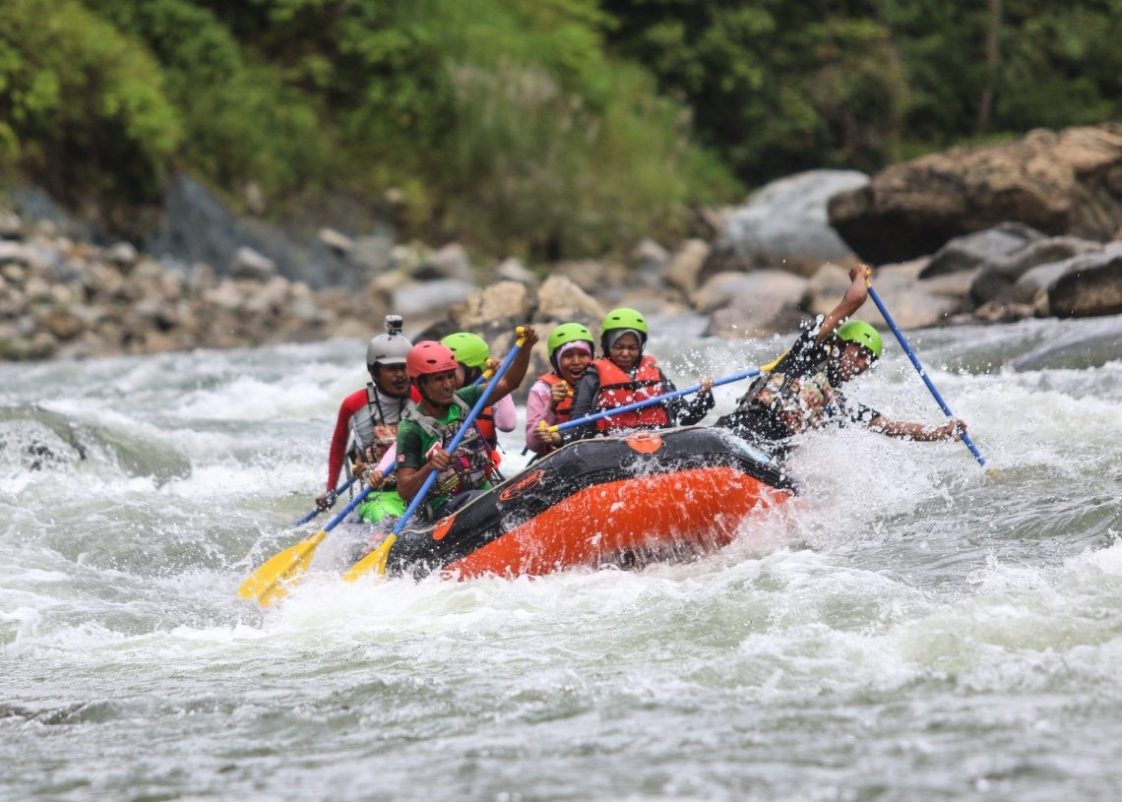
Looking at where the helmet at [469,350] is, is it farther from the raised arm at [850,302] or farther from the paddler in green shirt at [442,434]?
the raised arm at [850,302]

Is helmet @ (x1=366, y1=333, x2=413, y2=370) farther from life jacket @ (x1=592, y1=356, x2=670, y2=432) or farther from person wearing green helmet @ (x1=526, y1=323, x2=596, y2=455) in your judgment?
life jacket @ (x1=592, y1=356, x2=670, y2=432)

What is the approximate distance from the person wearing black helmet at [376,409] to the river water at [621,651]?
69cm

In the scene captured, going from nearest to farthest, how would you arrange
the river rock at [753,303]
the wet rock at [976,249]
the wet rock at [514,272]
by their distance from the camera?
the river rock at [753,303] → the wet rock at [976,249] → the wet rock at [514,272]

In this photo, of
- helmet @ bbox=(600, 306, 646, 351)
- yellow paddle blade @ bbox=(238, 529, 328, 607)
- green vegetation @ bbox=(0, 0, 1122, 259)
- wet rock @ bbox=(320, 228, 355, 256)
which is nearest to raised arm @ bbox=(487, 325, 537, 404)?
helmet @ bbox=(600, 306, 646, 351)

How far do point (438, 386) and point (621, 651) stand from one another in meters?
1.79

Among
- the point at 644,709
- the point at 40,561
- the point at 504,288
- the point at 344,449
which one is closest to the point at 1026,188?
the point at 504,288

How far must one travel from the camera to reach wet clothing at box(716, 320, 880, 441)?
7336 mm

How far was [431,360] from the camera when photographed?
665cm

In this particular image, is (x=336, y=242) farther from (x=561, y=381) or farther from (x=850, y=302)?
(x=850, y=302)

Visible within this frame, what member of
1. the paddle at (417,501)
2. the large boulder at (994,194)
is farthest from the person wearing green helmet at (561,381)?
the large boulder at (994,194)

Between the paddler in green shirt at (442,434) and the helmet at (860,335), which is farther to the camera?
the helmet at (860,335)

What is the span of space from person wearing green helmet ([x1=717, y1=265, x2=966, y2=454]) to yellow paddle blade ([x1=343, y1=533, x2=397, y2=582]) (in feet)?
6.03

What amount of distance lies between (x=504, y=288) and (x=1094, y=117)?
1667cm

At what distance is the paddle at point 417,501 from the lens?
21.7ft
